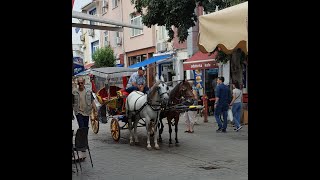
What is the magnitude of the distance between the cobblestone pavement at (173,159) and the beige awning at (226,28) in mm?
2447

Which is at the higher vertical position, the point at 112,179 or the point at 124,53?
the point at 124,53

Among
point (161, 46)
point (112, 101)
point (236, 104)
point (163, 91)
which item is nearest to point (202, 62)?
point (236, 104)

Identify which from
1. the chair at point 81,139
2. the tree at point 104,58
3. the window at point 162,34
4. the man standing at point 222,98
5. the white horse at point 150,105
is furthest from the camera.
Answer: the tree at point 104,58

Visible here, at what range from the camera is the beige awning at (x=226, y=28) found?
9.09 m

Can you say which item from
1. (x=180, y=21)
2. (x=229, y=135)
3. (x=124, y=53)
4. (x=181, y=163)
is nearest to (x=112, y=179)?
(x=181, y=163)

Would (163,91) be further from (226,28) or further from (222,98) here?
(222,98)

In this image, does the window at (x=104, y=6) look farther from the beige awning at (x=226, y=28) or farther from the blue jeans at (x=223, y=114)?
the beige awning at (x=226, y=28)

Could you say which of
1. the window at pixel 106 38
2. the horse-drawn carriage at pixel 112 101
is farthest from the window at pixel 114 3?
the horse-drawn carriage at pixel 112 101

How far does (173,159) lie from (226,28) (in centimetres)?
306
